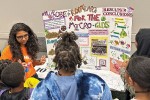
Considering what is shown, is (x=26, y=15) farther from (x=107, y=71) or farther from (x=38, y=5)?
(x=107, y=71)

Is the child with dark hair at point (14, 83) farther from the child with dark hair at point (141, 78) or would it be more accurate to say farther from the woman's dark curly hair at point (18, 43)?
the woman's dark curly hair at point (18, 43)

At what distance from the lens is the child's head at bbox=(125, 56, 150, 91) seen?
4.86 ft

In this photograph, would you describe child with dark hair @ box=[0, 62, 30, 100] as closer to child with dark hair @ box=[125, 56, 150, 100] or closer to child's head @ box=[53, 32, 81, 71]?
child's head @ box=[53, 32, 81, 71]

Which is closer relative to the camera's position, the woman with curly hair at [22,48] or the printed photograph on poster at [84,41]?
the woman with curly hair at [22,48]

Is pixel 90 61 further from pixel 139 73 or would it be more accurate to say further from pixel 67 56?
pixel 139 73

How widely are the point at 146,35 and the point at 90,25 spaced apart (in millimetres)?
1337

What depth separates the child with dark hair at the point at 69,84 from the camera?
5.55 ft

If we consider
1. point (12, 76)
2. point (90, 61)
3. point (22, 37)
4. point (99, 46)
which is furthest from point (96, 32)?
point (12, 76)

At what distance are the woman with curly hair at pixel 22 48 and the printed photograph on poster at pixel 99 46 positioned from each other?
0.86 m

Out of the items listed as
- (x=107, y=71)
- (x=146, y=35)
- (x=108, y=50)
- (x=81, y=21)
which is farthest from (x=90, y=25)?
(x=146, y=35)

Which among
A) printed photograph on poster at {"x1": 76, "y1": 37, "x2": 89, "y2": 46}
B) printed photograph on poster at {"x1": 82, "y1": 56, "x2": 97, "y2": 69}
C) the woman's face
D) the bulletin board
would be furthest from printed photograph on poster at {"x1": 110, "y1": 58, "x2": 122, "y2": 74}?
the woman's face

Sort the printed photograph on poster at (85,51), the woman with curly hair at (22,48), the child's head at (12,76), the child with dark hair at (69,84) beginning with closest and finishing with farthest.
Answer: the child with dark hair at (69,84) → the child's head at (12,76) → the woman with curly hair at (22,48) → the printed photograph on poster at (85,51)

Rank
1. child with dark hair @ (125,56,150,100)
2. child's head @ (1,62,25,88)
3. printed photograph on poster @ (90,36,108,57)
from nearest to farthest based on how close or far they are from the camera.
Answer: child with dark hair @ (125,56,150,100) → child's head @ (1,62,25,88) → printed photograph on poster @ (90,36,108,57)

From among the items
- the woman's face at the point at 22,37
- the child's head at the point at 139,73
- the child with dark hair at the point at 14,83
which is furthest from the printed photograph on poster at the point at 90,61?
the child's head at the point at 139,73
